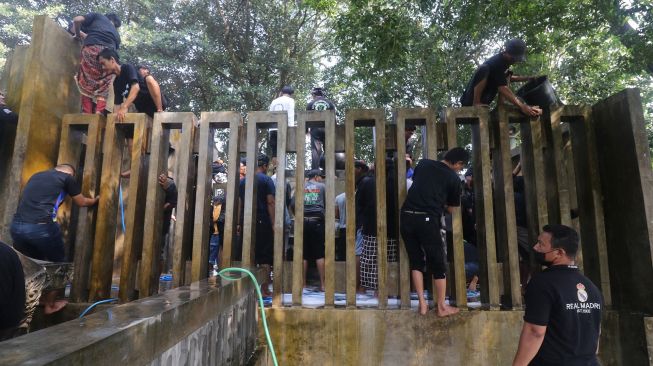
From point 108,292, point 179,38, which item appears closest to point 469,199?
point 108,292

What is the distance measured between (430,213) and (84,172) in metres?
3.85

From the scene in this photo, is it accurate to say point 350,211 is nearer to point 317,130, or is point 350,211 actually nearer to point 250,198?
point 250,198

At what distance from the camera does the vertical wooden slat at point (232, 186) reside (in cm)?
455

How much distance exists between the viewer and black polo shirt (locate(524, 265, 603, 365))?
9.75ft

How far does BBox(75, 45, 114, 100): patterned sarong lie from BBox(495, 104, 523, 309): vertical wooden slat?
4.99m

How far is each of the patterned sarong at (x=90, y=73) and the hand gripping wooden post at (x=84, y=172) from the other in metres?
0.77

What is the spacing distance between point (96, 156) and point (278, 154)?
2102mm

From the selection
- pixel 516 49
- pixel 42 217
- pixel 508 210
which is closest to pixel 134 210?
pixel 42 217

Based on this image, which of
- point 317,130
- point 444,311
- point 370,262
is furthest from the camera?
point 317,130

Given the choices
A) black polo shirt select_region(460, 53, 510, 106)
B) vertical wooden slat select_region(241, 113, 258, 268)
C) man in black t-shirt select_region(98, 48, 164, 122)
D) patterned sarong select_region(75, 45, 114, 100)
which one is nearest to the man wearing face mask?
black polo shirt select_region(460, 53, 510, 106)

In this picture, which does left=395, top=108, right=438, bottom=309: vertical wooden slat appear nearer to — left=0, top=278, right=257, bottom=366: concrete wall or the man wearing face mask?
the man wearing face mask

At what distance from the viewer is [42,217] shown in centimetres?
450

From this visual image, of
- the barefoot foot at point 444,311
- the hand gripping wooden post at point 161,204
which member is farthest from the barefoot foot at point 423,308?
the hand gripping wooden post at point 161,204

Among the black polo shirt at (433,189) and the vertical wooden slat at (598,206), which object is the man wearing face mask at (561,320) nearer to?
the black polo shirt at (433,189)
